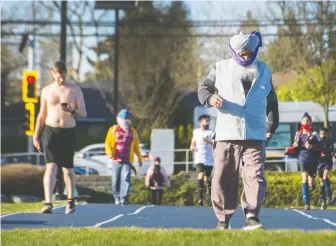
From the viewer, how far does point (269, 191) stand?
23.5 m

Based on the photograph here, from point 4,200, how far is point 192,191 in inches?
181

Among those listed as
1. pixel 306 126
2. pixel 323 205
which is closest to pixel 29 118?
pixel 323 205

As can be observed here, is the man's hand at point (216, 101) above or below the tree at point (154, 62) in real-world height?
below

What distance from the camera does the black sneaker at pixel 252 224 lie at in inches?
390

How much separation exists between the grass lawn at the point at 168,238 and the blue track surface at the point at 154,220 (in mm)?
1695

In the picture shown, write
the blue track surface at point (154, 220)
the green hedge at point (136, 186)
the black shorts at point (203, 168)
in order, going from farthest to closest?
the green hedge at point (136, 186), the black shorts at point (203, 168), the blue track surface at point (154, 220)

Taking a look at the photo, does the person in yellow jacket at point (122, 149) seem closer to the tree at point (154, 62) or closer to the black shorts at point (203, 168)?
the black shorts at point (203, 168)

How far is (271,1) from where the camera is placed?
36531 millimetres

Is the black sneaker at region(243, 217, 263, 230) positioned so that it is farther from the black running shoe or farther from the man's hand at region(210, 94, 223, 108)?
the black running shoe

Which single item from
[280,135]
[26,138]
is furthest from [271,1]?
[26,138]

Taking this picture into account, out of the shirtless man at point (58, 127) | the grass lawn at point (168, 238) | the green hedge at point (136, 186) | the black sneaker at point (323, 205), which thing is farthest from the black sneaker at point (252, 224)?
the green hedge at point (136, 186)

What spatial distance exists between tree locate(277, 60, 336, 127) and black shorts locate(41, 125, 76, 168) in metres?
8.25

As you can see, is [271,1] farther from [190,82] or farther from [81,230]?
[81,230]

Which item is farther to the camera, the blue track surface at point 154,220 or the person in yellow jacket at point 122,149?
the person in yellow jacket at point 122,149
